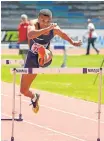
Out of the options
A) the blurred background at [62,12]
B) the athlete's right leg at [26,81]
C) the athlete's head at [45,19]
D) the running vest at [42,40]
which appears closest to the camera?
the athlete's head at [45,19]

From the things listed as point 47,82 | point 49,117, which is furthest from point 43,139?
point 47,82

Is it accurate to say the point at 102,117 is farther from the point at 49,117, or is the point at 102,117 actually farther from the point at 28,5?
the point at 28,5

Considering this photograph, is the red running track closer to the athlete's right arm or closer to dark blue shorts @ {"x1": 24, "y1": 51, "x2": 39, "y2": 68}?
dark blue shorts @ {"x1": 24, "y1": 51, "x2": 39, "y2": 68}

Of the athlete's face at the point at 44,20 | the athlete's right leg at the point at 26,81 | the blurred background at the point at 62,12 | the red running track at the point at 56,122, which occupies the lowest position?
the blurred background at the point at 62,12

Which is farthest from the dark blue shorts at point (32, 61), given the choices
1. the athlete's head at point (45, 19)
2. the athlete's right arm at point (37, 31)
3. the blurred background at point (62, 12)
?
the blurred background at point (62, 12)

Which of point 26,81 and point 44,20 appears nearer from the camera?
point 44,20

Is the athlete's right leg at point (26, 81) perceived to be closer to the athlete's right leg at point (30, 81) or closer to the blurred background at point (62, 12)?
the athlete's right leg at point (30, 81)

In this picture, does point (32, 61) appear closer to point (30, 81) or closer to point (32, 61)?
point (32, 61)

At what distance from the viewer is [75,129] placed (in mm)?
10742

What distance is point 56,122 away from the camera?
37.9 ft

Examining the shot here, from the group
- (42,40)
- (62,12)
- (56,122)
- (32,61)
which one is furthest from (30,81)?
(62,12)

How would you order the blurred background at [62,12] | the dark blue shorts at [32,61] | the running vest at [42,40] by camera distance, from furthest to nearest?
the blurred background at [62,12], the dark blue shorts at [32,61], the running vest at [42,40]

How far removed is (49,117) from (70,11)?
3685 cm

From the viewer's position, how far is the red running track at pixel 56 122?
9.89 meters
